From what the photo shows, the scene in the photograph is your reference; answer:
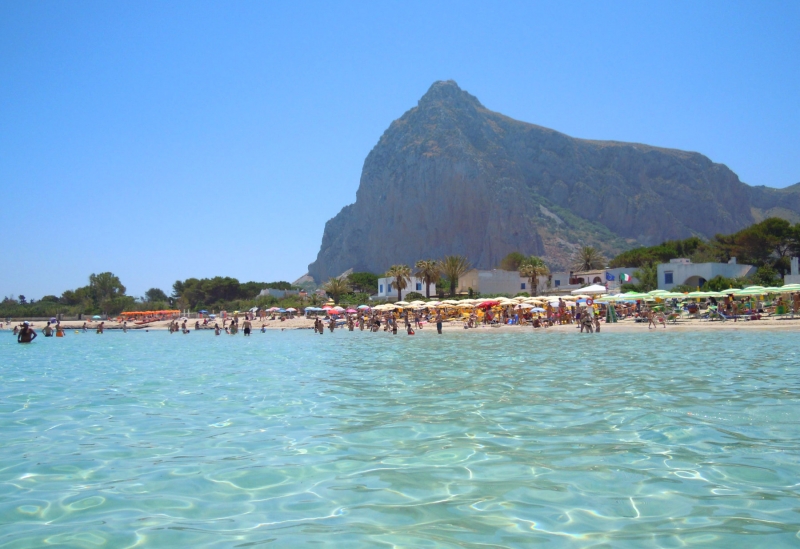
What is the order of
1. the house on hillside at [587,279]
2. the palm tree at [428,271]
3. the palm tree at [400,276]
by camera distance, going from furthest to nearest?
the palm tree at [400,276] < the palm tree at [428,271] < the house on hillside at [587,279]

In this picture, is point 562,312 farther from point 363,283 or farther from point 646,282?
point 363,283

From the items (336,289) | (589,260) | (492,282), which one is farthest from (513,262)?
(336,289)

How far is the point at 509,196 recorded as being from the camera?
123375mm

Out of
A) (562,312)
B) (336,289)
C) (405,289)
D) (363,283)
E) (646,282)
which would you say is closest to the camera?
(562,312)

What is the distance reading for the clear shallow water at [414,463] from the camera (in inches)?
159

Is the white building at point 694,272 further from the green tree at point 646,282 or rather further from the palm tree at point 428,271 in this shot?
the palm tree at point 428,271

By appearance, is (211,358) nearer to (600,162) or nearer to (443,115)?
(443,115)

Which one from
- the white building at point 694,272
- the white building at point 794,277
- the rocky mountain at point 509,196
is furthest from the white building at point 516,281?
the rocky mountain at point 509,196

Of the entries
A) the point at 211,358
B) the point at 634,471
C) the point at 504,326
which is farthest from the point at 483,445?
the point at 504,326

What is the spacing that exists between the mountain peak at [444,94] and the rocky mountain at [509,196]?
1.12 ft

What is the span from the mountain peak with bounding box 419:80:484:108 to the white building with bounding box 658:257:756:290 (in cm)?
9829

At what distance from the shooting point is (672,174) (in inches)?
5881

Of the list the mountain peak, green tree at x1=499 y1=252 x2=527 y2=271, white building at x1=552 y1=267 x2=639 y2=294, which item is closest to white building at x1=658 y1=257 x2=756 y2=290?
white building at x1=552 y1=267 x2=639 y2=294

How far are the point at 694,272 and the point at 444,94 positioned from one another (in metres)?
106
